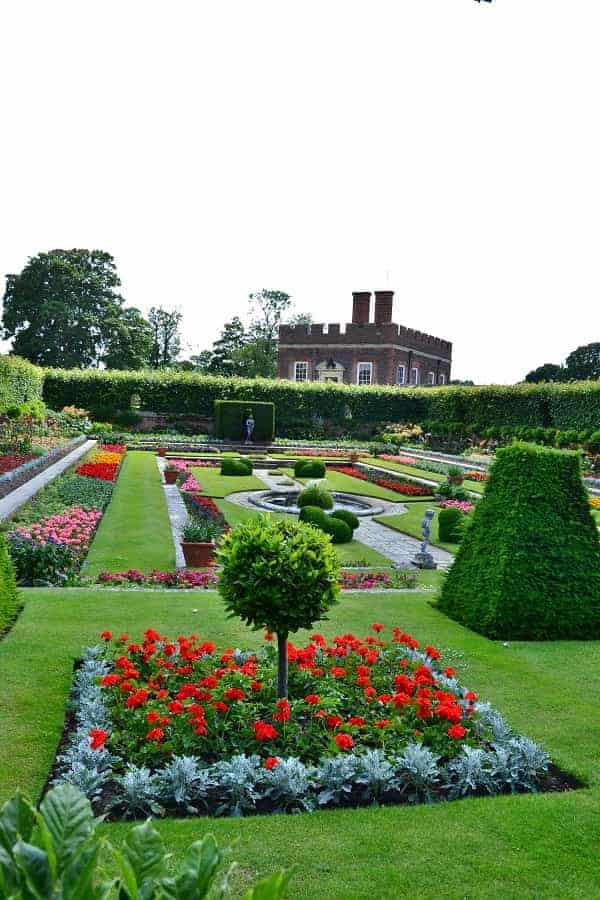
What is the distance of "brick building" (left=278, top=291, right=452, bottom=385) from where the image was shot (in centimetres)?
4538

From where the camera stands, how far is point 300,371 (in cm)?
4753

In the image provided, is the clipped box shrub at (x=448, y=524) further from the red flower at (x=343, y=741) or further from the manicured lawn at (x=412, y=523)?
the red flower at (x=343, y=741)

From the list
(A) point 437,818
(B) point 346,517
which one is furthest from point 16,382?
(A) point 437,818

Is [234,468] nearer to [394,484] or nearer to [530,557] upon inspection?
[394,484]

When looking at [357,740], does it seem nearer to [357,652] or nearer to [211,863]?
[357,652]

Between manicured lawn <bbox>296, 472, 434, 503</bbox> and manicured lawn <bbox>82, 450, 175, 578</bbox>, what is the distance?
15.5 feet

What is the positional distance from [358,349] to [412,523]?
33.4 meters

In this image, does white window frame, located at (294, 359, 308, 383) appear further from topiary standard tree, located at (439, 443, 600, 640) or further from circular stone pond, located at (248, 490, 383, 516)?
topiary standard tree, located at (439, 443, 600, 640)

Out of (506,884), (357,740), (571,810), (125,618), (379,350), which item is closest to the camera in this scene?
(506,884)

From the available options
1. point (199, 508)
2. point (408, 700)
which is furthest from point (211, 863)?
point (199, 508)

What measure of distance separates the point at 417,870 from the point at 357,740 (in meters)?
1.16

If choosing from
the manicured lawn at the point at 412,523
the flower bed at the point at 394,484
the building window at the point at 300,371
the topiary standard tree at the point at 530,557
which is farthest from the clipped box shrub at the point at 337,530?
the building window at the point at 300,371

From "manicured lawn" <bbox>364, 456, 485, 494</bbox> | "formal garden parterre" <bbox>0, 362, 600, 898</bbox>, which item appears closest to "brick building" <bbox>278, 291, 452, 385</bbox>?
"manicured lawn" <bbox>364, 456, 485, 494</bbox>

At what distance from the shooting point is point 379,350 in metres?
45.4
